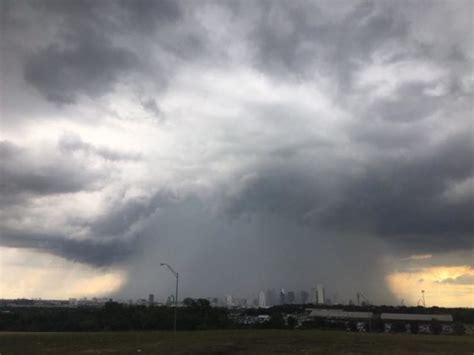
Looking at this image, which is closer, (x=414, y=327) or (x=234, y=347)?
(x=234, y=347)

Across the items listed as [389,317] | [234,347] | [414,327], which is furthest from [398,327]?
[234,347]

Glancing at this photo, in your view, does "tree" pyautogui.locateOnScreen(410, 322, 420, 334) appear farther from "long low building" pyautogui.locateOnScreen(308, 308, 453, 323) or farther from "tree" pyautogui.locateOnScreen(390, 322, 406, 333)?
"long low building" pyautogui.locateOnScreen(308, 308, 453, 323)

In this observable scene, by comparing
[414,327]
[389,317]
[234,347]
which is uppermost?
[389,317]

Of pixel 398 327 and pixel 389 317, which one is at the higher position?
pixel 389 317

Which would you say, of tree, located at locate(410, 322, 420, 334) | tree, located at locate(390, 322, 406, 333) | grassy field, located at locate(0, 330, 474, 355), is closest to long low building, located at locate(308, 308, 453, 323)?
tree, located at locate(390, 322, 406, 333)

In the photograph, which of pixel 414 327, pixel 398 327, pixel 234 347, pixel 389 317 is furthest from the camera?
pixel 389 317

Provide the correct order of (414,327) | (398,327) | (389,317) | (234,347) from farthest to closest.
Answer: (389,317) < (398,327) < (414,327) < (234,347)

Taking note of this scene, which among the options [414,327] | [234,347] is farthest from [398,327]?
[234,347]

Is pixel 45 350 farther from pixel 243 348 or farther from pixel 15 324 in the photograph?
pixel 15 324

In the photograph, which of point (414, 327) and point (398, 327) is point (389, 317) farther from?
point (414, 327)

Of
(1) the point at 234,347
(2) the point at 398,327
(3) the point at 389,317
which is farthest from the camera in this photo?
(3) the point at 389,317

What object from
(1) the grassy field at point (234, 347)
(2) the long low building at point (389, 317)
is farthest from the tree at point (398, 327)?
(1) the grassy field at point (234, 347)

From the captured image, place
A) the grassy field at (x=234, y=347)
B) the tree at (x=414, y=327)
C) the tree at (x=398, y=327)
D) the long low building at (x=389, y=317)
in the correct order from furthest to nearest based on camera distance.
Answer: the long low building at (x=389, y=317), the tree at (x=398, y=327), the tree at (x=414, y=327), the grassy field at (x=234, y=347)

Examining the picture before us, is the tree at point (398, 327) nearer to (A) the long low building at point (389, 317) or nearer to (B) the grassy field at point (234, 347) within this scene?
(A) the long low building at point (389, 317)
